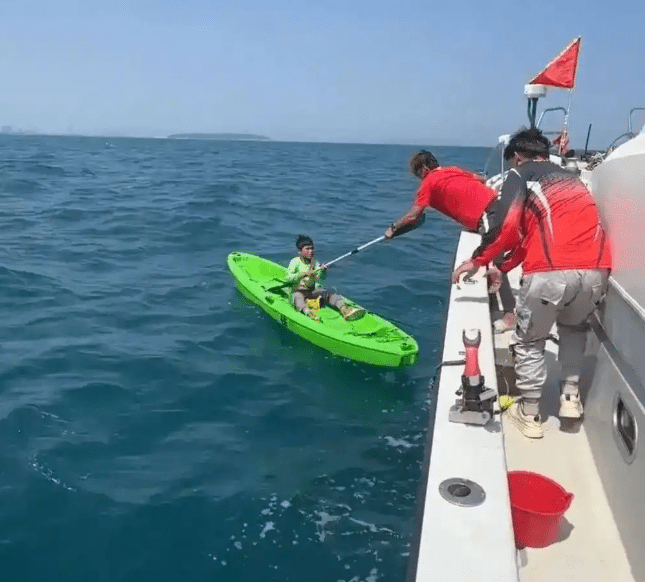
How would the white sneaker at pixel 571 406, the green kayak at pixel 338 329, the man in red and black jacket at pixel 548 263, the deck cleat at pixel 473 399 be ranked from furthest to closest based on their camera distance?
1. the green kayak at pixel 338 329
2. the white sneaker at pixel 571 406
3. the man in red and black jacket at pixel 548 263
4. the deck cleat at pixel 473 399

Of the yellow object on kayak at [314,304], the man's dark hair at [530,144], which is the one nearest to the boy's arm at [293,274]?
the yellow object on kayak at [314,304]

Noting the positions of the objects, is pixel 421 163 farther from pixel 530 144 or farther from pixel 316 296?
pixel 316 296

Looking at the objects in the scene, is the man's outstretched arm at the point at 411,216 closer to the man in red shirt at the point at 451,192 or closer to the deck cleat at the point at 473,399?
the man in red shirt at the point at 451,192

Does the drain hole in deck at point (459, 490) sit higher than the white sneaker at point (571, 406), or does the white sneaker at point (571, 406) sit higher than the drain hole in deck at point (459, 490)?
the drain hole in deck at point (459, 490)

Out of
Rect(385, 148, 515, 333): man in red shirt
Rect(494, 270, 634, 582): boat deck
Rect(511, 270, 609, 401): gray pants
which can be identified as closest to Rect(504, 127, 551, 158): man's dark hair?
Rect(511, 270, 609, 401): gray pants

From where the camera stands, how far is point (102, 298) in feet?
35.7

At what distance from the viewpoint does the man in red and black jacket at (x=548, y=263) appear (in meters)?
3.91

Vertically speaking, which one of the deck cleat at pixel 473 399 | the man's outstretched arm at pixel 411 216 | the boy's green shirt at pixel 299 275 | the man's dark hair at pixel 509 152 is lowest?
the boy's green shirt at pixel 299 275

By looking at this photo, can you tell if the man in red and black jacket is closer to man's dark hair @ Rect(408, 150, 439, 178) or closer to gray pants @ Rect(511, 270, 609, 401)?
gray pants @ Rect(511, 270, 609, 401)

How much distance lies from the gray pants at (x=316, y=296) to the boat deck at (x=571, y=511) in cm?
508

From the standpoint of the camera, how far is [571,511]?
363 cm

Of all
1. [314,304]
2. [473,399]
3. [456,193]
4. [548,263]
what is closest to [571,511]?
[473,399]

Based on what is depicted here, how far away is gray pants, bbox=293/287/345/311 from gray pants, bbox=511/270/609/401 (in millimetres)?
5590

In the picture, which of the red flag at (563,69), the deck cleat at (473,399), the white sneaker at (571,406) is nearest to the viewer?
the deck cleat at (473,399)
